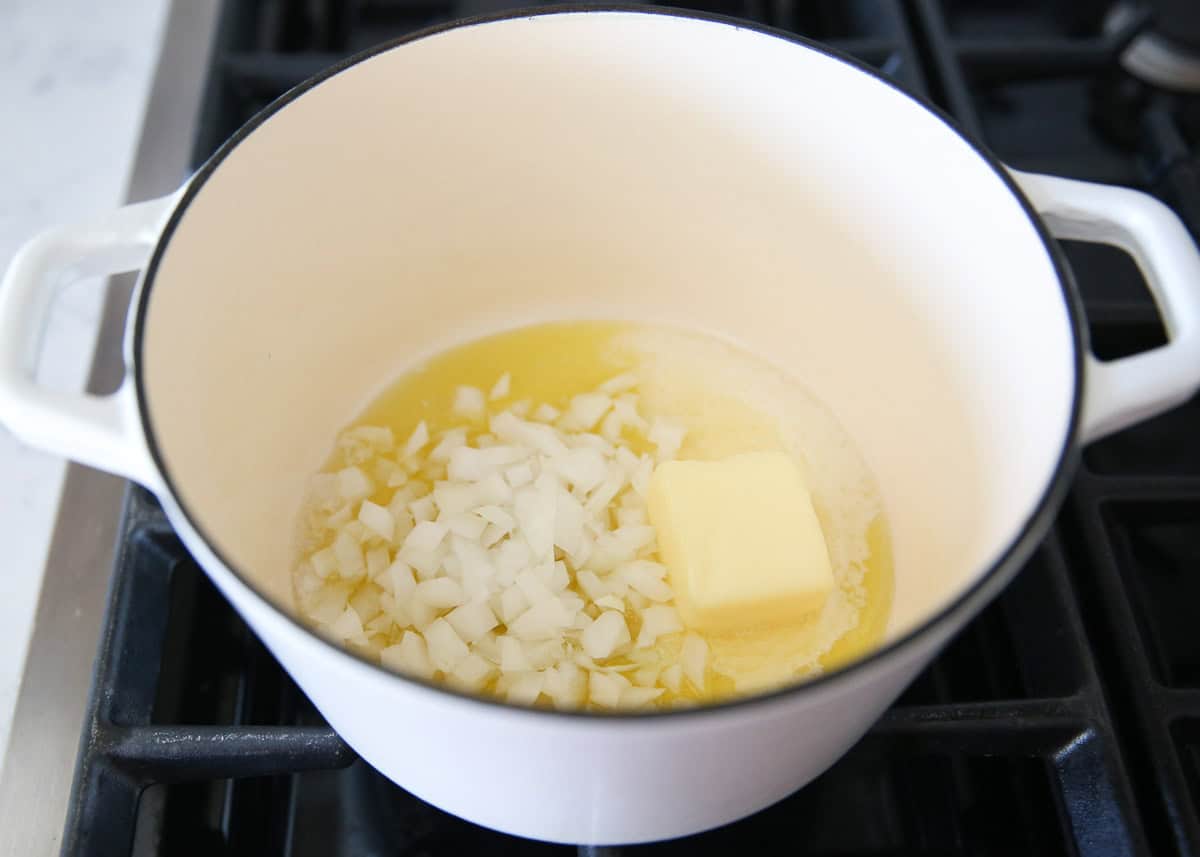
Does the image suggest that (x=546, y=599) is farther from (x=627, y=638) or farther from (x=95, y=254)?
(x=95, y=254)

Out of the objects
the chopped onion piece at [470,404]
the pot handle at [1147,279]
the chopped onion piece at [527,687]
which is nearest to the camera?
the pot handle at [1147,279]

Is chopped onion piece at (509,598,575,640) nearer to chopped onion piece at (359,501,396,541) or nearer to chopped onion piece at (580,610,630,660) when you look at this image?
chopped onion piece at (580,610,630,660)

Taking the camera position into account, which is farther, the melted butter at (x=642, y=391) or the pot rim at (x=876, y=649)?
the melted butter at (x=642, y=391)

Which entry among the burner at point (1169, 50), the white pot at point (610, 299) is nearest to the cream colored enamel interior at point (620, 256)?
the white pot at point (610, 299)

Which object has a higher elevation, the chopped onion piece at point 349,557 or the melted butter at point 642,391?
the melted butter at point 642,391

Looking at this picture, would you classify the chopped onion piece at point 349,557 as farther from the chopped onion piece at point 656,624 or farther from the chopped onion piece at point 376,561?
the chopped onion piece at point 656,624

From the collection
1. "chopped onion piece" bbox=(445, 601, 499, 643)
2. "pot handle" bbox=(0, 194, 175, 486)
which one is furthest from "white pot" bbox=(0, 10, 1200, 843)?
"chopped onion piece" bbox=(445, 601, 499, 643)

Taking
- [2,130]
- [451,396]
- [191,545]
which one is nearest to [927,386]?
[451,396]
